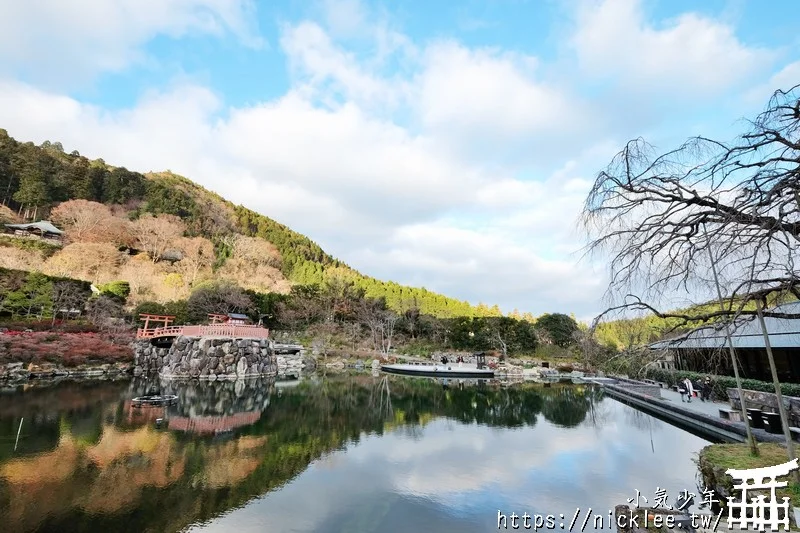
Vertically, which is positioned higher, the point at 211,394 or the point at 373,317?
the point at 373,317

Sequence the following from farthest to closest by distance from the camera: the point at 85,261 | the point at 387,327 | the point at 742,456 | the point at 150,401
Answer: the point at 387,327 < the point at 85,261 < the point at 150,401 < the point at 742,456

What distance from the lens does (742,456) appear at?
565 centimetres

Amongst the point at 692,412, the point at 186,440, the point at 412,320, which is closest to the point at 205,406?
the point at 186,440

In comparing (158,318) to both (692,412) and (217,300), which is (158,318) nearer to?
(217,300)

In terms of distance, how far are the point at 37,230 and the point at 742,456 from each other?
40.7 m

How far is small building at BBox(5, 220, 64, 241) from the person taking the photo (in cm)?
2851

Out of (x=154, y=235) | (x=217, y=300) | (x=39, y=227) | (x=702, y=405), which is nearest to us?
(x=702, y=405)

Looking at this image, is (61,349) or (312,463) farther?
(61,349)

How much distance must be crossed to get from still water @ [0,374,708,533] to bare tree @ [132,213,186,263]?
23.5 m

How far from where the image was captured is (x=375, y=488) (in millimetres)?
6543

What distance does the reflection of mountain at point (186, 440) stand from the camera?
5.33 metres

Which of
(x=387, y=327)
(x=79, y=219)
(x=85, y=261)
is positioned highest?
(x=79, y=219)

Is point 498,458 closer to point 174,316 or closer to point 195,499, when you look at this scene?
point 195,499

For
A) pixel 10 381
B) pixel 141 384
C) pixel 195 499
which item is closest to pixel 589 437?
pixel 195 499
